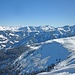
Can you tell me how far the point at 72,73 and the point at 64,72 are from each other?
57.2 inches

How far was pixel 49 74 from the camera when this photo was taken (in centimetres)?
3731

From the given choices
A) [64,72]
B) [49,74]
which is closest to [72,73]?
[64,72]

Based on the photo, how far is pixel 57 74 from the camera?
35656 millimetres

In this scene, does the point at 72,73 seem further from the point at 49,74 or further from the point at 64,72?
the point at 49,74

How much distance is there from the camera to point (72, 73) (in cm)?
3612

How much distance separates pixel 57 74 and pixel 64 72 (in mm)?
1780

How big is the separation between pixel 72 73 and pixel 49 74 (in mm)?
4019

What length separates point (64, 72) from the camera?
1451 inches

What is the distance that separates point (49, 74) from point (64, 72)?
8.65 ft
